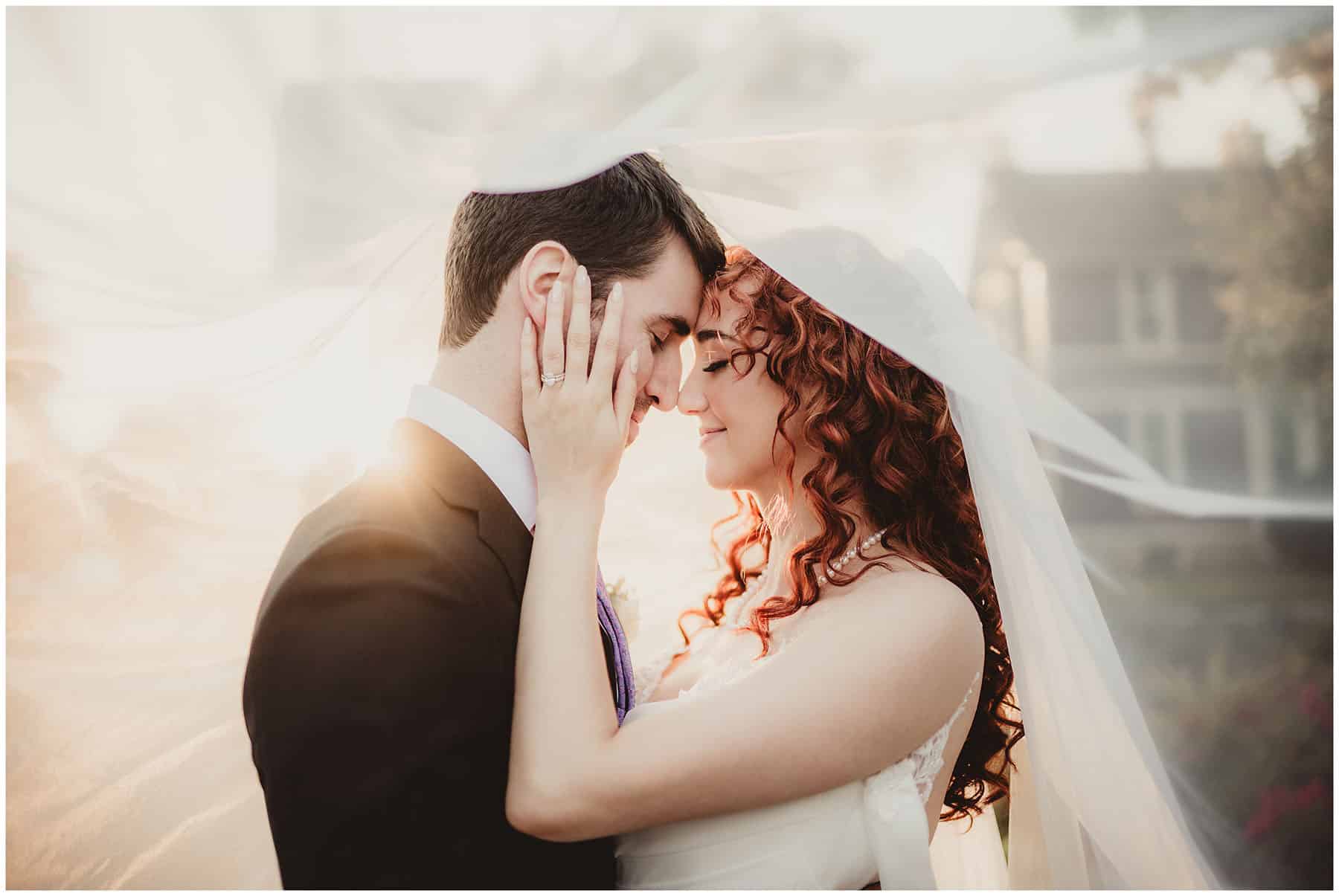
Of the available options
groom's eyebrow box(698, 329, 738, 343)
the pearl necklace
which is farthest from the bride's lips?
the pearl necklace

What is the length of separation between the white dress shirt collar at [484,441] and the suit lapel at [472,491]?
0.11ft

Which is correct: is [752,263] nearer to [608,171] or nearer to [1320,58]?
[608,171]

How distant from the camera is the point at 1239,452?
3.29 m

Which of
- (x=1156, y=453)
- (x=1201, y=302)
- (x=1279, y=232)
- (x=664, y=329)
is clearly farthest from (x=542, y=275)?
(x=1201, y=302)

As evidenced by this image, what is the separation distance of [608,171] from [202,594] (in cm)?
164

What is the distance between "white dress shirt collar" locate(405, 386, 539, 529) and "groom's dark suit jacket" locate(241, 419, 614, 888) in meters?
0.25

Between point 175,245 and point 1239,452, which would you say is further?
point 1239,452

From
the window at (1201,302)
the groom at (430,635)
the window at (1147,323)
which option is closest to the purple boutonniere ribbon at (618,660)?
the groom at (430,635)

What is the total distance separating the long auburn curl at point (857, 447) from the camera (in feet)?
8.23

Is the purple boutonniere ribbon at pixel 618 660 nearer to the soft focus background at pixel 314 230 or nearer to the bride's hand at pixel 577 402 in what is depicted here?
the bride's hand at pixel 577 402

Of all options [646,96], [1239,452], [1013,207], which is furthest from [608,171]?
[1239,452]

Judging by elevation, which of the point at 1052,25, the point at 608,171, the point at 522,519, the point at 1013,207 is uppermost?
the point at 1052,25

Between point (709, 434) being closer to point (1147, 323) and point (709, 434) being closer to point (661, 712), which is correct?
point (661, 712)

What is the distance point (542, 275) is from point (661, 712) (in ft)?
3.55
